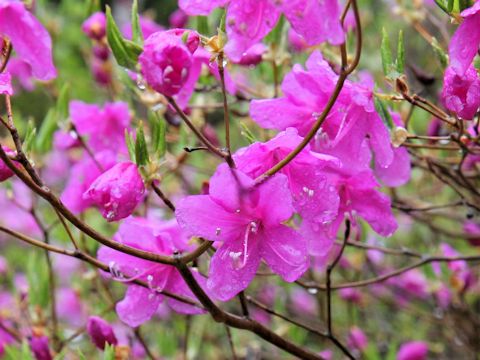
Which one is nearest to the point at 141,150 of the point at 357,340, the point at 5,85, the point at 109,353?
the point at 5,85

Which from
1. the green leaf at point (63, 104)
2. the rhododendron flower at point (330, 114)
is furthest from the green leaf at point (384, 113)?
the green leaf at point (63, 104)

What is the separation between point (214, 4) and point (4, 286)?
103 inches

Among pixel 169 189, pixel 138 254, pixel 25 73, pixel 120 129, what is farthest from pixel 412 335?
pixel 138 254

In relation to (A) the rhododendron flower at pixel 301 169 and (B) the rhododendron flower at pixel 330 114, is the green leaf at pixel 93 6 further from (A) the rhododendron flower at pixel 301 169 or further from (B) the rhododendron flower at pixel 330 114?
(A) the rhododendron flower at pixel 301 169

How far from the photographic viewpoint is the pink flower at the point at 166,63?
79 cm

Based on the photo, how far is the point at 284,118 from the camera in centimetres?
106

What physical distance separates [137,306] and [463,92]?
59 cm

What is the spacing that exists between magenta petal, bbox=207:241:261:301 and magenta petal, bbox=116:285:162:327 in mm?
177

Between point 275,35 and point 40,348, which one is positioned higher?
point 275,35

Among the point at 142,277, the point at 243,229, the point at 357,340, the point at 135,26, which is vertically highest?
the point at 135,26

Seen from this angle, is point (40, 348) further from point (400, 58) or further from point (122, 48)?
point (400, 58)

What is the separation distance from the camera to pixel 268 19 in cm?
85

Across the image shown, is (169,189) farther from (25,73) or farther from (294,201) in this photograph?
(294,201)

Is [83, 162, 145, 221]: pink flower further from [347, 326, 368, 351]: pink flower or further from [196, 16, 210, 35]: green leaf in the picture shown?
[347, 326, 368, 351]: pink flower
